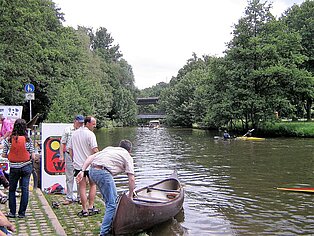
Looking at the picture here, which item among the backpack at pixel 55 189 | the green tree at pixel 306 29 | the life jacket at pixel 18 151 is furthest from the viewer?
the green tree at pixel 306 29

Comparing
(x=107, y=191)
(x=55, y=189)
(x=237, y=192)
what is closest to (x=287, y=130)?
(x=237, y=192)

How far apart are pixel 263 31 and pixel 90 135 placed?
37.9 metres

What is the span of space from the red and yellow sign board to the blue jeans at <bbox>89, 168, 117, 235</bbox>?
3622mm

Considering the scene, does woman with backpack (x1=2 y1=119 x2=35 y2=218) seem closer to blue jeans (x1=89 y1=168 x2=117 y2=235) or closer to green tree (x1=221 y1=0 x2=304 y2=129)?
blue jeans (x1=89 y1=168 x2=117 y2=235)

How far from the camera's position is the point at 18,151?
684 centimetres

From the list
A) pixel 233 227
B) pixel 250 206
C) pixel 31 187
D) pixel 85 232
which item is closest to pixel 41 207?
pixel 85 232

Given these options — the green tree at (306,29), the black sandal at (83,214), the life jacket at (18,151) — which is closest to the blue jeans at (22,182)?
the life jacket at (18,151)

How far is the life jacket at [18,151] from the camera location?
22.5 ft

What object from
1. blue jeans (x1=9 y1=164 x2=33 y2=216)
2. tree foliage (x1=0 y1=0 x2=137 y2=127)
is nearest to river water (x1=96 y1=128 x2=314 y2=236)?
blue jeans (x1=9 y1=164 x2=33 y2=216)

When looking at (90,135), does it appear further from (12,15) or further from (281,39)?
(281,39)

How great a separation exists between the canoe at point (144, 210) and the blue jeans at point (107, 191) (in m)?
0.11

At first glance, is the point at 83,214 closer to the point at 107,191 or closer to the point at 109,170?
the point at 107,191

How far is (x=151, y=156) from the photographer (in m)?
22.7

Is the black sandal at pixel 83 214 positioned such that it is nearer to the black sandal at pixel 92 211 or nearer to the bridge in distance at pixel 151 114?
the black sandal at pixel 92 211
